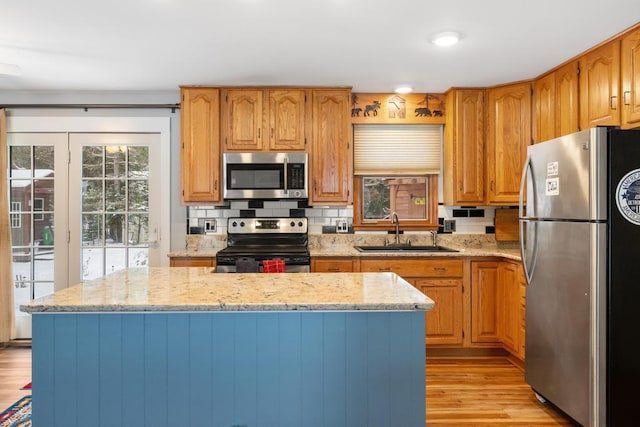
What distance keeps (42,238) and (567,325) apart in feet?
14.2

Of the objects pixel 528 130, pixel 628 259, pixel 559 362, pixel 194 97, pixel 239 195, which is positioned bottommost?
pixel 559 362

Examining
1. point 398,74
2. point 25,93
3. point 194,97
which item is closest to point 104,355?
point 194,97

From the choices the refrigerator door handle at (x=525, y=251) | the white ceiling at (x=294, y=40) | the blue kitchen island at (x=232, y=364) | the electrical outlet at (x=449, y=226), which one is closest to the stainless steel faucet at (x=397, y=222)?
the electrical outlet at (x=449, y=226)

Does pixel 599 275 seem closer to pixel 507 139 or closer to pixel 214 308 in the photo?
pixel 507 139

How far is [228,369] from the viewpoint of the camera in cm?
163

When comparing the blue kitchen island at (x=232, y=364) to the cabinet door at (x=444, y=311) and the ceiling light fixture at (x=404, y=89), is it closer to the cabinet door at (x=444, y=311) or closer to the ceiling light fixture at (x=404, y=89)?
the cabinet door at (x=444, y=311)

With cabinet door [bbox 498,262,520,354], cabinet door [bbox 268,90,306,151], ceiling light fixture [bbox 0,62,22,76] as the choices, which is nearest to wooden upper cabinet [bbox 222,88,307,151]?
cabinet door [bbox 268,90,306,151]

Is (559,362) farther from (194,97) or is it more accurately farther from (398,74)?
(194,97)

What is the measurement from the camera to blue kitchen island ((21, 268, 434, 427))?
5.27 feet

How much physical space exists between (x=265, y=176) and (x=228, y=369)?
228 centimetres

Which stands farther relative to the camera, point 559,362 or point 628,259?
point 559,362

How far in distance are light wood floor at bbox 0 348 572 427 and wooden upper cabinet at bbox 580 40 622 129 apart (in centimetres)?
191

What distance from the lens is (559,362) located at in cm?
246

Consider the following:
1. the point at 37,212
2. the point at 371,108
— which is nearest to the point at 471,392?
the point at 371,108
